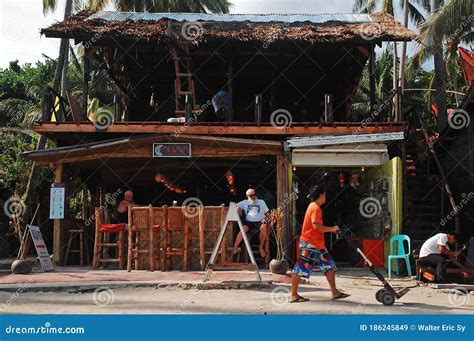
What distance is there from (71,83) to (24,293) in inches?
923

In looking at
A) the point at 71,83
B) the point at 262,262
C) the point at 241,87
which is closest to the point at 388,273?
the point at 262,262

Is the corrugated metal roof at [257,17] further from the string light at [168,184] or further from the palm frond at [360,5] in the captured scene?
the palm frond at [360,5]

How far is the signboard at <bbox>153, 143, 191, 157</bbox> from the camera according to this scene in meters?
12.4

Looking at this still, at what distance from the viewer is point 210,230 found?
11.1 metres
